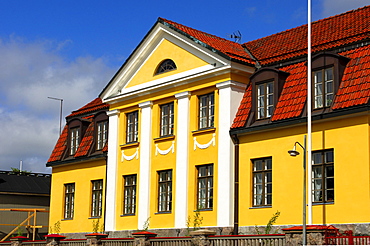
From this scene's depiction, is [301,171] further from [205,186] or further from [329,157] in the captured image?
[205,186]

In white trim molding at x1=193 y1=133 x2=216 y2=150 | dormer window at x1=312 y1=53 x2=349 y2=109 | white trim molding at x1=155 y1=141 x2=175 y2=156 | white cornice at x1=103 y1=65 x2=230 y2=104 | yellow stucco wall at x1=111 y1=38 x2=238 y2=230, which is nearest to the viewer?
dormer window at x1=312 y1=53 x2=349 y2=109

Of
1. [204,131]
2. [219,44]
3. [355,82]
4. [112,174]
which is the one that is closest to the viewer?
[355,82]

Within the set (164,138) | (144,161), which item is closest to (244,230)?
(164,138)

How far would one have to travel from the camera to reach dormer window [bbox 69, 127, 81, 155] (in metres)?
37.2

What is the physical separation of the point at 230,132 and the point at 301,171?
154 inches

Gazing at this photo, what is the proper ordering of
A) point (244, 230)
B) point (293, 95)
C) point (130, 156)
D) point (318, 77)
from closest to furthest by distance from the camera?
point (318, 77), point (293, 95), point (244, 230), point (130, 156)

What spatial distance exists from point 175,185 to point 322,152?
7.65m

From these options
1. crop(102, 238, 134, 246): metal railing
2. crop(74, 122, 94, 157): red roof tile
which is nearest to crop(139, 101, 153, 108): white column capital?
crop(74, 122, 94, 157): red roof tile

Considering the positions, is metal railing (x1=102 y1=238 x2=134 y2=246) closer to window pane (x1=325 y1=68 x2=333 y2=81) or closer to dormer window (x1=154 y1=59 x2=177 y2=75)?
dormer window (x1=154 y1=59 x2=177 y2=75)

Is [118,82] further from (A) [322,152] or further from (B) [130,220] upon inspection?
(A) [322,152]

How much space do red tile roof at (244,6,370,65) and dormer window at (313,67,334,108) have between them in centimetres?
135

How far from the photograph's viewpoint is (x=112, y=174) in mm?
33281

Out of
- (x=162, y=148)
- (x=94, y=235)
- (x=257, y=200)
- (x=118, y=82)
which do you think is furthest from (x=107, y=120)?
(x=257, y=200)

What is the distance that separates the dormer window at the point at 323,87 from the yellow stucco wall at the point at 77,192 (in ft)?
45.2
